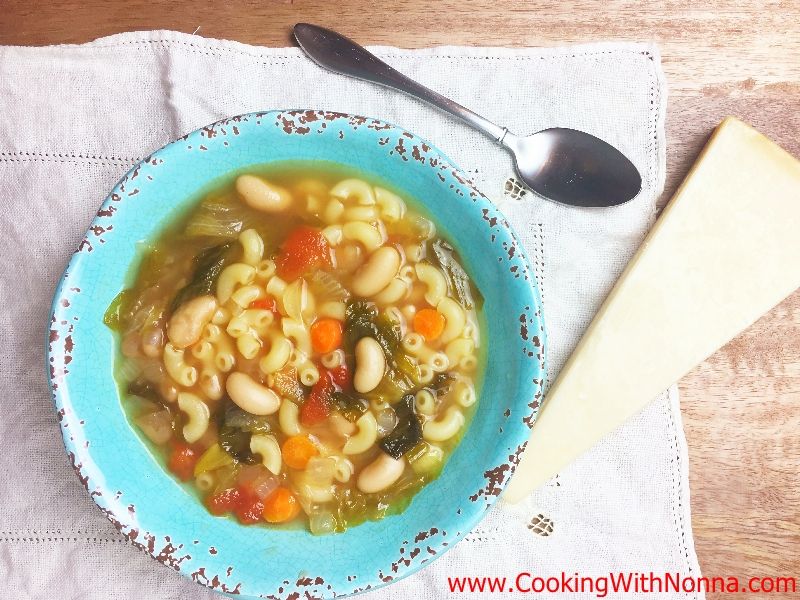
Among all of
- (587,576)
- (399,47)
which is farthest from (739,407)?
(399,47)

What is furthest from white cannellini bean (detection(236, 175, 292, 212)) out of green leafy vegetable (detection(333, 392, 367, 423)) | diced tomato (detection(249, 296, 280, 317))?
green leafy vegetable (detection(333, 392, 367, 423))

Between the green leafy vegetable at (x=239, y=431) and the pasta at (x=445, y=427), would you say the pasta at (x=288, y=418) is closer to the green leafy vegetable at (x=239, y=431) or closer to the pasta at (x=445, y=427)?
the green leafy vegetable at (x=239, y=431)

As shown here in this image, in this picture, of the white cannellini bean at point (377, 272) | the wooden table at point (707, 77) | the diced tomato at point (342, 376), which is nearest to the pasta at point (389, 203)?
the white cannellini bean at point (377, 272)

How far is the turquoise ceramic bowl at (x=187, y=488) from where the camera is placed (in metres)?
1.82

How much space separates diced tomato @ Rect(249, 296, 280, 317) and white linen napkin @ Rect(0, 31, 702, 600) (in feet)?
2.12

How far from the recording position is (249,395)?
1.92m

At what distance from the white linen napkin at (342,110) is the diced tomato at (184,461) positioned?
1.22ft

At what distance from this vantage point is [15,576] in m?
2.13

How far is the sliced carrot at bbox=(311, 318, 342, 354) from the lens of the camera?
6.45ft

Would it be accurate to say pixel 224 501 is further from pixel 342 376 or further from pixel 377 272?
pixel 377 272

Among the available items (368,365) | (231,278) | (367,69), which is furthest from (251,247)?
(367,69)

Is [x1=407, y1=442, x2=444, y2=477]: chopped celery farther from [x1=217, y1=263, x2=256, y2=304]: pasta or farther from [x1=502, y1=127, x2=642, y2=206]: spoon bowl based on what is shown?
[x1=502, y1=127, x2=642, y2=206]: spoon bowl

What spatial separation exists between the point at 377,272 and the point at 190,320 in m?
0.55

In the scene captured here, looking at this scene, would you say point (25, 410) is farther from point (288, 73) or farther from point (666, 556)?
point (666, 556)
